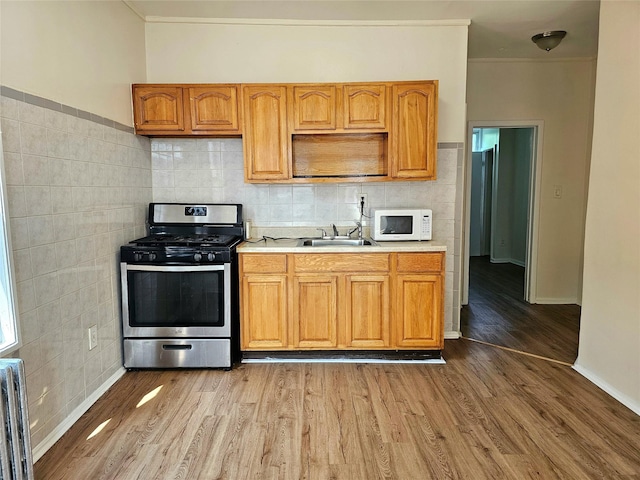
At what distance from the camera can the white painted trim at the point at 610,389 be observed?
2.42 meters

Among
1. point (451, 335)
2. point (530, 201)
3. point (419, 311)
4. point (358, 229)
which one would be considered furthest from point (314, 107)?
point (530, 201)

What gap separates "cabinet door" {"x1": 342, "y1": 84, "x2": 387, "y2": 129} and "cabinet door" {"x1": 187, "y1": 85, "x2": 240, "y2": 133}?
2.78ft

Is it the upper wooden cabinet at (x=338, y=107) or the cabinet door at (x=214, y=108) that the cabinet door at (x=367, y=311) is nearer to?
the upper wooden cabinet at (x=338, y=107)

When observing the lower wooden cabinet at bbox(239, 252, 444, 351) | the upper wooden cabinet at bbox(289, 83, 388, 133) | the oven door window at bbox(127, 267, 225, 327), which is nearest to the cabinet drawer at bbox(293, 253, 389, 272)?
the lower wooden cabinet at bbox(239, 252, 444, 351)

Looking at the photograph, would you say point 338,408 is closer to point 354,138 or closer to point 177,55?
point 354,138

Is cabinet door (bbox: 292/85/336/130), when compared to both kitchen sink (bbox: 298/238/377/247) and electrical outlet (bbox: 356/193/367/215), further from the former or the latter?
kitchen sink (bbox: 298/238/377/247)

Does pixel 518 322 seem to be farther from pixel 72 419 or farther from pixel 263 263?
pixel 72 419

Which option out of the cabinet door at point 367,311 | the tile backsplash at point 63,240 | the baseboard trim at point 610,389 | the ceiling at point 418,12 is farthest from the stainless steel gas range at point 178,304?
the baseboard trim at point 610,389

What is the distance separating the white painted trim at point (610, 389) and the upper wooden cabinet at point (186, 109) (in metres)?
3.06

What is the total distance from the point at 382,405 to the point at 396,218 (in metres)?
1.46

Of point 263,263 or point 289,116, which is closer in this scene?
point 263,263

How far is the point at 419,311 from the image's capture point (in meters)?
3.06

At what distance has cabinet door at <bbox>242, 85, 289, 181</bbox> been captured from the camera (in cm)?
312

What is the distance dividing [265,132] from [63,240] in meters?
1.57
